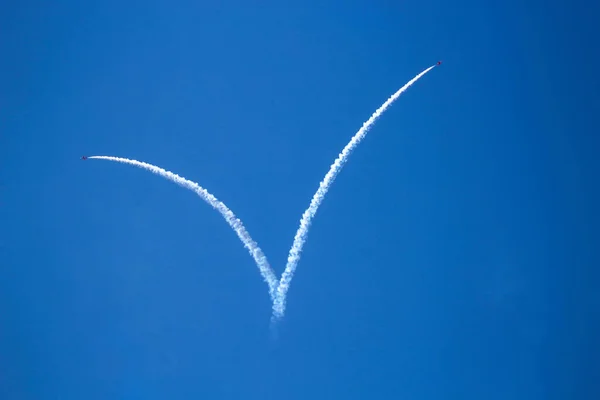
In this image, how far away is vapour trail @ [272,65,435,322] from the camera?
160 inches

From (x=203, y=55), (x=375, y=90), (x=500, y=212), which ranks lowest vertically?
(x=500, y=212)

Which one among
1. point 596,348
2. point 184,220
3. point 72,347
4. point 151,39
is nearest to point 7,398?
point 72,347

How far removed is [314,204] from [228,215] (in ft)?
1.98

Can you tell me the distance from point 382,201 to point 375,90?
2.54 feet

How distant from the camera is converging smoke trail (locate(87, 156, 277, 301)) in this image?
409 cm

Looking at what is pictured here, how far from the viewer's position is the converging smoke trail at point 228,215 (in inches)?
161

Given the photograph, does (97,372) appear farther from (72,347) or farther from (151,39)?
(151,39)

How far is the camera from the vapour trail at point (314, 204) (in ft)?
13.4

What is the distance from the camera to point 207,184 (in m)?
4.17

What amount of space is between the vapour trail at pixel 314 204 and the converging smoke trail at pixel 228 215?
2.7 inches

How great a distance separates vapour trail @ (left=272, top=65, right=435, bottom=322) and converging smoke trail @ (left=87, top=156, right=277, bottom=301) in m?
0.07

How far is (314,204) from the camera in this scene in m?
4.11

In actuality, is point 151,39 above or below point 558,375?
above

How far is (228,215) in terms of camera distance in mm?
4145
